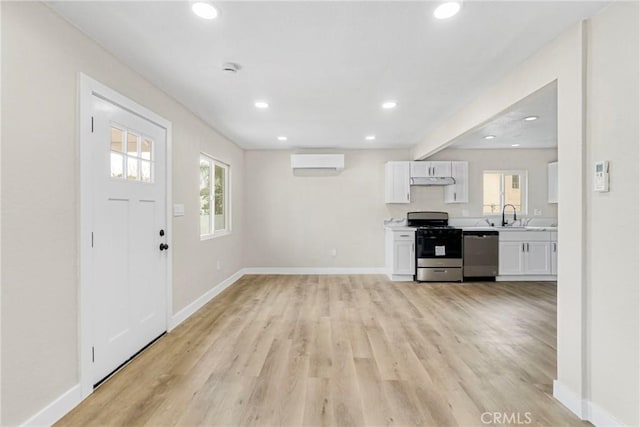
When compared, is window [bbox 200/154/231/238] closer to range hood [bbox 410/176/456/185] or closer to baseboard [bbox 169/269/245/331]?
baseboard [bbox 169/269/245/331]

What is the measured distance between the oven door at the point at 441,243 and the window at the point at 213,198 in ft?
11.0

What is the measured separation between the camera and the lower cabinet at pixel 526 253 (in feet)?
17.1

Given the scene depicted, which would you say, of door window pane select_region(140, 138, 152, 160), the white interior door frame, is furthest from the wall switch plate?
the white interior door frame

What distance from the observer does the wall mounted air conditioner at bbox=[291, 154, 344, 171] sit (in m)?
5.70

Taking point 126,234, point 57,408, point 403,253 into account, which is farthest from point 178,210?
point 403,253

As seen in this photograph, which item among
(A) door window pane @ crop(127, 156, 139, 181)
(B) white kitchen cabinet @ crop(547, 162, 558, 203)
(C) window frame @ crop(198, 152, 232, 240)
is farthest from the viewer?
(B) white kitchen cabinet @ crop(547, 162, 558, 203)

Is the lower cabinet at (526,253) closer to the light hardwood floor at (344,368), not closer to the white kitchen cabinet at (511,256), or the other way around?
the white kitchen cabinet at (511,256)

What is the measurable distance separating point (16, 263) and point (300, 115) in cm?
297

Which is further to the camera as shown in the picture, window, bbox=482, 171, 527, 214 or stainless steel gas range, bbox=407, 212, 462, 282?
window, bbox=482, 171, 527, 214

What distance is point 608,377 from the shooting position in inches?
66.4

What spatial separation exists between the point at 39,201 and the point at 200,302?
2.50 m

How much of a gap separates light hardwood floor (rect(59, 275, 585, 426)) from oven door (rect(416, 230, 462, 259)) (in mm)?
1217

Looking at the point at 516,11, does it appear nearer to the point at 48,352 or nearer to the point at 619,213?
the point at 619,213

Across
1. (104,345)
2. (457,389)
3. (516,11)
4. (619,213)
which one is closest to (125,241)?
(104,345)
